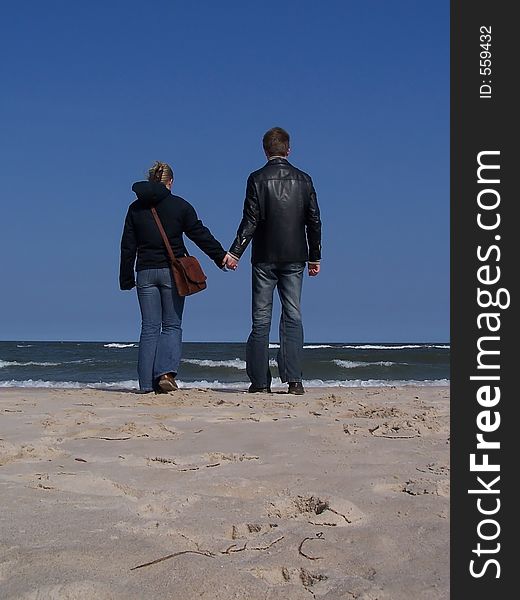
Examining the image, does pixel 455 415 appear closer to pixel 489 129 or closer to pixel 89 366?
pixel 489 129

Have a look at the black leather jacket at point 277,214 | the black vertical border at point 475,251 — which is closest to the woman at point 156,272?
the black leather jacket at point 277,214

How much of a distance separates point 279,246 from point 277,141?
825 mm

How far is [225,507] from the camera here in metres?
2.17

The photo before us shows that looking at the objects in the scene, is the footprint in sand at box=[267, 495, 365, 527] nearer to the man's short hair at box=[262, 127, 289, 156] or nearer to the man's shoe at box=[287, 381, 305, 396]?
the man's shoe at box=[287, 381, 305, 396]

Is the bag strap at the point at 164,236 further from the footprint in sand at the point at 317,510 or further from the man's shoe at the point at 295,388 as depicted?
the footprint in sand at the point at 317,510

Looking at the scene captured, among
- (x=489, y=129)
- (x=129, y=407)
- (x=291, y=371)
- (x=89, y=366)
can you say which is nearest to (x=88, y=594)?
(x=489, y=129)

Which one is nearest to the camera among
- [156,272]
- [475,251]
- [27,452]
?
[475,251]

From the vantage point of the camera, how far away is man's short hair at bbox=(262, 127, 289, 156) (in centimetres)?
561

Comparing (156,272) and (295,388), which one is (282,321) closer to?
(295,388)

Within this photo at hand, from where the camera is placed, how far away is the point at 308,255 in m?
5.62

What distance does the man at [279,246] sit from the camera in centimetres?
550

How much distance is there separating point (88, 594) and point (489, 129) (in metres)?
1.26

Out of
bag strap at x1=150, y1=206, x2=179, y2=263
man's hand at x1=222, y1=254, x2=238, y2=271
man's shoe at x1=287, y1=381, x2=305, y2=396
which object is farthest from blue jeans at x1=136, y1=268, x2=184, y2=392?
man's shoe at x1=287, y1=381, x2=305, y2=396

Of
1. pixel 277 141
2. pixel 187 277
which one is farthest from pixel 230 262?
pixel 277 141
